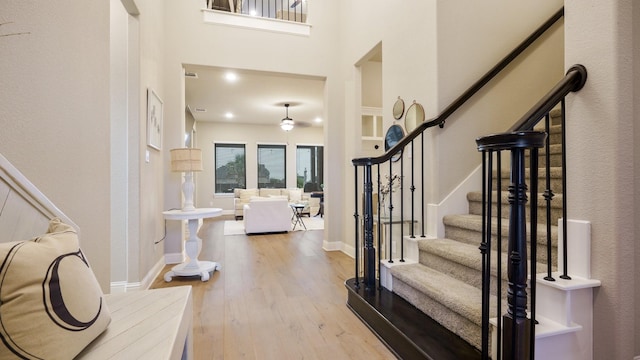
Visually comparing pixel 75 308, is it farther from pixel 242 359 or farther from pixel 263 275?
pixel 263 275

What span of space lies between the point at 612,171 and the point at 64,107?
253cm

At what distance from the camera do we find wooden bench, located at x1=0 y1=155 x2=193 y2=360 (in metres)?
0.98

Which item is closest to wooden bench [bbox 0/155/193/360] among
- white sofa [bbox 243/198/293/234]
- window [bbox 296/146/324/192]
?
white sofa [bbox 243/198/293/234]

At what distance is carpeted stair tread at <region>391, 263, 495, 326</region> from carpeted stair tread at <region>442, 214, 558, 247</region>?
409 mm

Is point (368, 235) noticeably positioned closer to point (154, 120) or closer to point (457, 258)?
point (457, 258)

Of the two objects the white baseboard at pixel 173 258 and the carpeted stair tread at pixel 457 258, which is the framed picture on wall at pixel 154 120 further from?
the carpeted stair tread at pixel 457 258

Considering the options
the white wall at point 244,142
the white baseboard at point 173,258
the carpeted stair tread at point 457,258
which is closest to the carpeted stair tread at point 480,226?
the carpeted stair tread at point 457,258

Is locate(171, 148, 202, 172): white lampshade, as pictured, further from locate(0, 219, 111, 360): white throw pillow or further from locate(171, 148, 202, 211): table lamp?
locate(0, 219, 111, 360): white throw pillow

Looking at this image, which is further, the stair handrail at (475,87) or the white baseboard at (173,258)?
the white baseboard at (173,258)

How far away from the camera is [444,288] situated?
183 centimetres

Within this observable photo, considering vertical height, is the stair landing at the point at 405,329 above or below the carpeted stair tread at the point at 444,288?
below

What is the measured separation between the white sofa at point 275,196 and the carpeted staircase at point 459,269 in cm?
615

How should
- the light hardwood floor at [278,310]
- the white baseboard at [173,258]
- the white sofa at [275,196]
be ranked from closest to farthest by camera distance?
the light hardwood floor at [278,310]
the white baseboard at [173,258]
the white sofa at [275,196]

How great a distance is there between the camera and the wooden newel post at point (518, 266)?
3.89 feet
